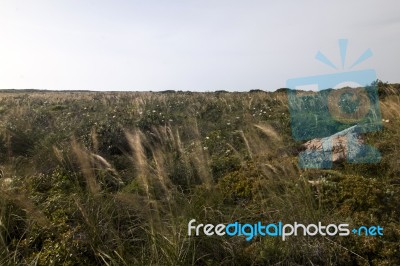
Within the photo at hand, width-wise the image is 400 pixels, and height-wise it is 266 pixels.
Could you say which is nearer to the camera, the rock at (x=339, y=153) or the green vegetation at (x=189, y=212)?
the green vegetation at (x=189, y=212)

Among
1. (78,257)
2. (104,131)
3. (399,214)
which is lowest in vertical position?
(78,257)

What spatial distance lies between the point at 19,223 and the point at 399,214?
383 cm

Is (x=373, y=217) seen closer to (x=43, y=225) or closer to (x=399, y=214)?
(x=399, y=214)

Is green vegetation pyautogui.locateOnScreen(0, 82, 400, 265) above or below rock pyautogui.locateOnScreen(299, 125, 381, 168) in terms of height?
below

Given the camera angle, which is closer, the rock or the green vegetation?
the green vegetation

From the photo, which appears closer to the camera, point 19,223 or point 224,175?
point 19,223

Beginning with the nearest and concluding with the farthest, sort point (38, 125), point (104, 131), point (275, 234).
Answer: point (275, 234) < point (104, 131) < point (38, 125)

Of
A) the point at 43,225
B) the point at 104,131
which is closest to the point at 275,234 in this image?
the point at 43,225

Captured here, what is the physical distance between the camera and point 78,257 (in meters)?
3.05

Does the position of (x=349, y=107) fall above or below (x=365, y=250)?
above

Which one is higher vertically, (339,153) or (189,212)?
(339,153)

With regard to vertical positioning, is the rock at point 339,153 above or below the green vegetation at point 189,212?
above

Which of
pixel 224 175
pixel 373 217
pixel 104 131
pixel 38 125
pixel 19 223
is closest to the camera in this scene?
pixel 373 217

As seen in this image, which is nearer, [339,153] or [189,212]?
[189,212]
